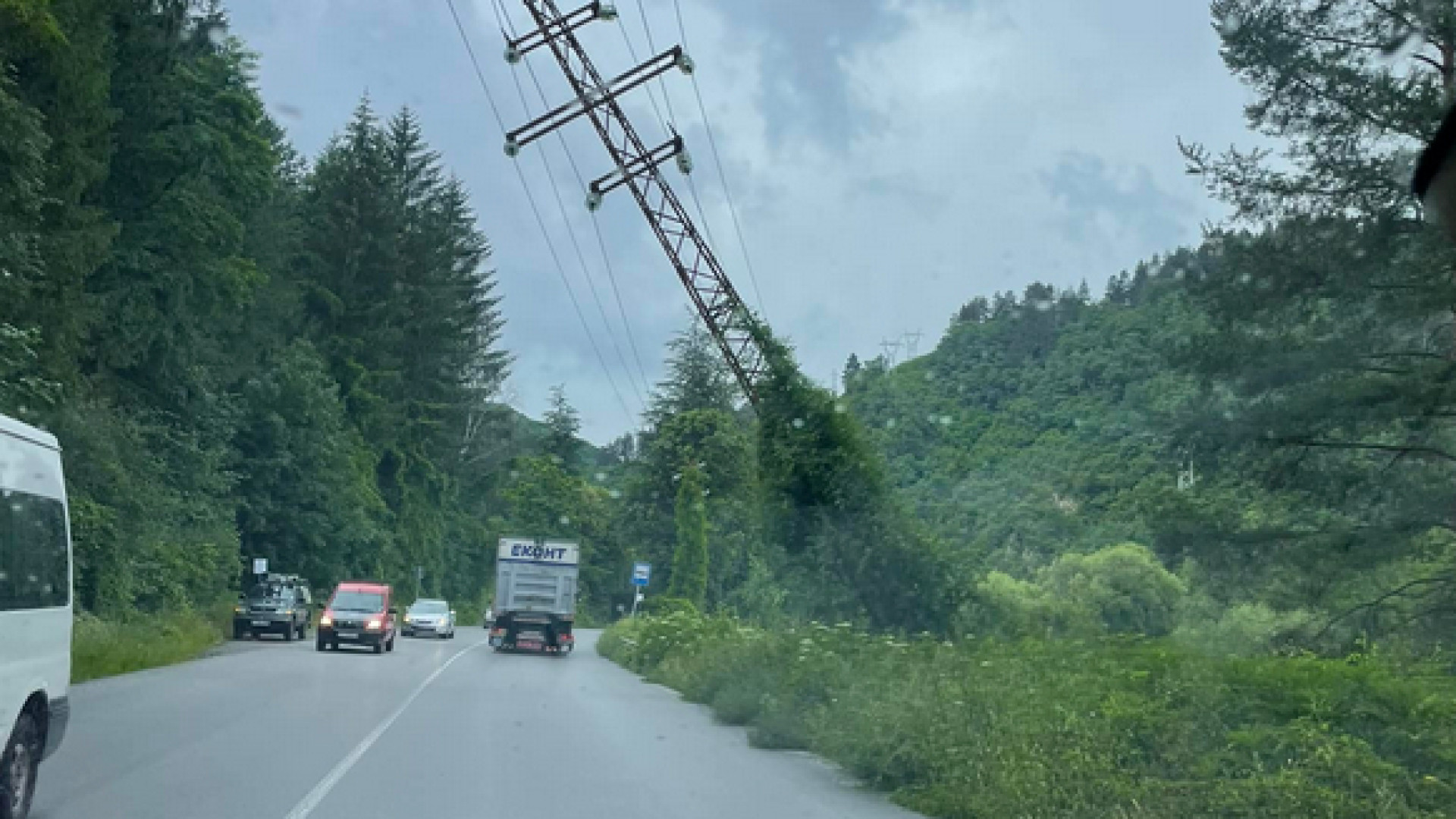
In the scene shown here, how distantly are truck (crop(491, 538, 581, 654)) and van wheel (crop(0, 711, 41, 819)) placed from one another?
36063 millimetres

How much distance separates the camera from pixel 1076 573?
98.7ft

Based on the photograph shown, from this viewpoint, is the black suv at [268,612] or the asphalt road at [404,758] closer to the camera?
the asphalt road at [404,758]

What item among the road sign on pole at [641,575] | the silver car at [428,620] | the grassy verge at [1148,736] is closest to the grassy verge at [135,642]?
the grassy verge at [1148,736]

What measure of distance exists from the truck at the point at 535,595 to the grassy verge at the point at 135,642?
859 centimetres

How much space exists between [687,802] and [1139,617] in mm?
17528

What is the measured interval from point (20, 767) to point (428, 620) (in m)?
47.7

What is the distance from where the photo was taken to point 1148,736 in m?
12.0

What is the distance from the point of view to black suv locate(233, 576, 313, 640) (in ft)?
151

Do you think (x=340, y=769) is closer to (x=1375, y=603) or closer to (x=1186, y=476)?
(x=1186, y=476)

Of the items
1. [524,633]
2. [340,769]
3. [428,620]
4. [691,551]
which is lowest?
[340,769]

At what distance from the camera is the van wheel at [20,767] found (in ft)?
29.7

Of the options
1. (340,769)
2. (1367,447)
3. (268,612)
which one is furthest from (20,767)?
(268,612)

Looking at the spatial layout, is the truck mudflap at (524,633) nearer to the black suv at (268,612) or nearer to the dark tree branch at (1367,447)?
the black suv at (268,612)

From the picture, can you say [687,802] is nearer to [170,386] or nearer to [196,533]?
[170,386]
